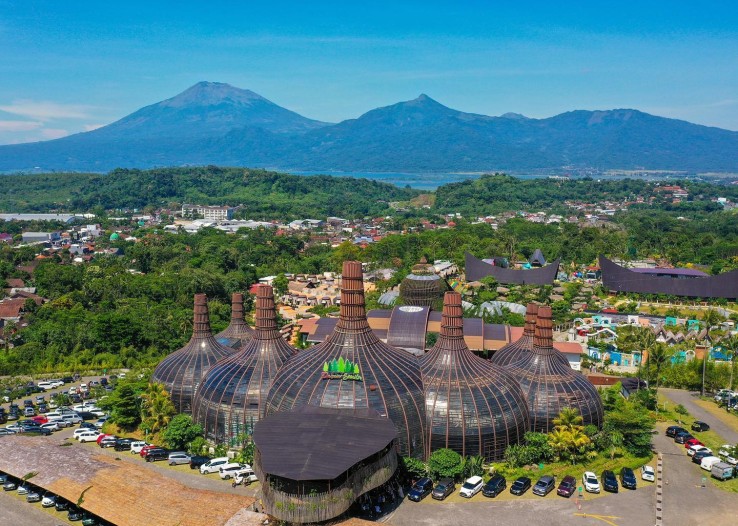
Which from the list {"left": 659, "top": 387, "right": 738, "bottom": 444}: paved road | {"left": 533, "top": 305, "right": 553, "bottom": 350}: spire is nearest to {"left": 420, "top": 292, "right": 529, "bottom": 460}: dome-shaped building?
{"left": 533, "top": 305, "right": 553, "bottom": 350}: spire

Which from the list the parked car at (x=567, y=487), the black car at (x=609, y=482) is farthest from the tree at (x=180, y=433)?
the black car at (x=609, y=482)

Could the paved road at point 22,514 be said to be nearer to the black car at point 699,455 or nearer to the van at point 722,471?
the van at point 722,471

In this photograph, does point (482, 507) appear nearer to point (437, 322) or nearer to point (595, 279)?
point (437, 322)

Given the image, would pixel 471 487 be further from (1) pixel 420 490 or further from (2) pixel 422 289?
(2) pixel 422 289

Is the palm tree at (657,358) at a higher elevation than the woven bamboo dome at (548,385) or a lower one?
lower

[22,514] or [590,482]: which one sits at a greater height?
[590,482]

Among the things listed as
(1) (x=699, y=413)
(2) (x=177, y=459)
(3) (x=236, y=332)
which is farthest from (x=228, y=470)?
(1) (x=699, y=413)
